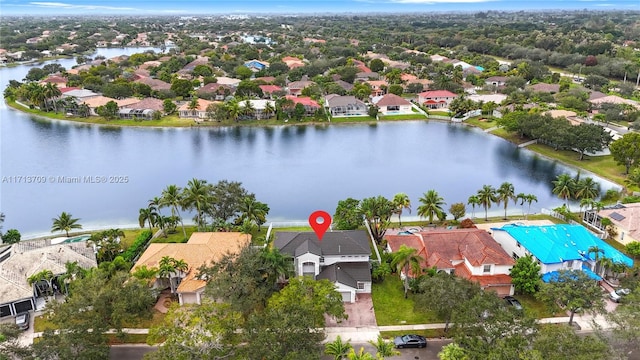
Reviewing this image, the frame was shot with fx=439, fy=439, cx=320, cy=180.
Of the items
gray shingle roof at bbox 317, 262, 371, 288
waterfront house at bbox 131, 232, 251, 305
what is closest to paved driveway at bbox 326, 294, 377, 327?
gray shingle roof at bbox 317, 262, 371, 288

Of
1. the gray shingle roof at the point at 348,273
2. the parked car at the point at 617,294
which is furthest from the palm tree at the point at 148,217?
the parked car at the point at 617,294

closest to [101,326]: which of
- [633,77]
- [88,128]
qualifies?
[88,128]

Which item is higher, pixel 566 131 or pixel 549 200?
pixel 566 131

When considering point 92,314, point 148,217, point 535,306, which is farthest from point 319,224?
point 92,314

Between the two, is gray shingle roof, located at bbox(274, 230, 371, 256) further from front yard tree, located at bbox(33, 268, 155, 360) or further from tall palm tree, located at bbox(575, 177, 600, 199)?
tall palm tree, located at bbox(575, 177, 600, 199)

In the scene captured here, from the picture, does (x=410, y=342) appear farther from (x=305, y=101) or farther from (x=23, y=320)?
(x=305, y=101)

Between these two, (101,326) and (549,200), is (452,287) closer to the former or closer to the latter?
(101,326)
